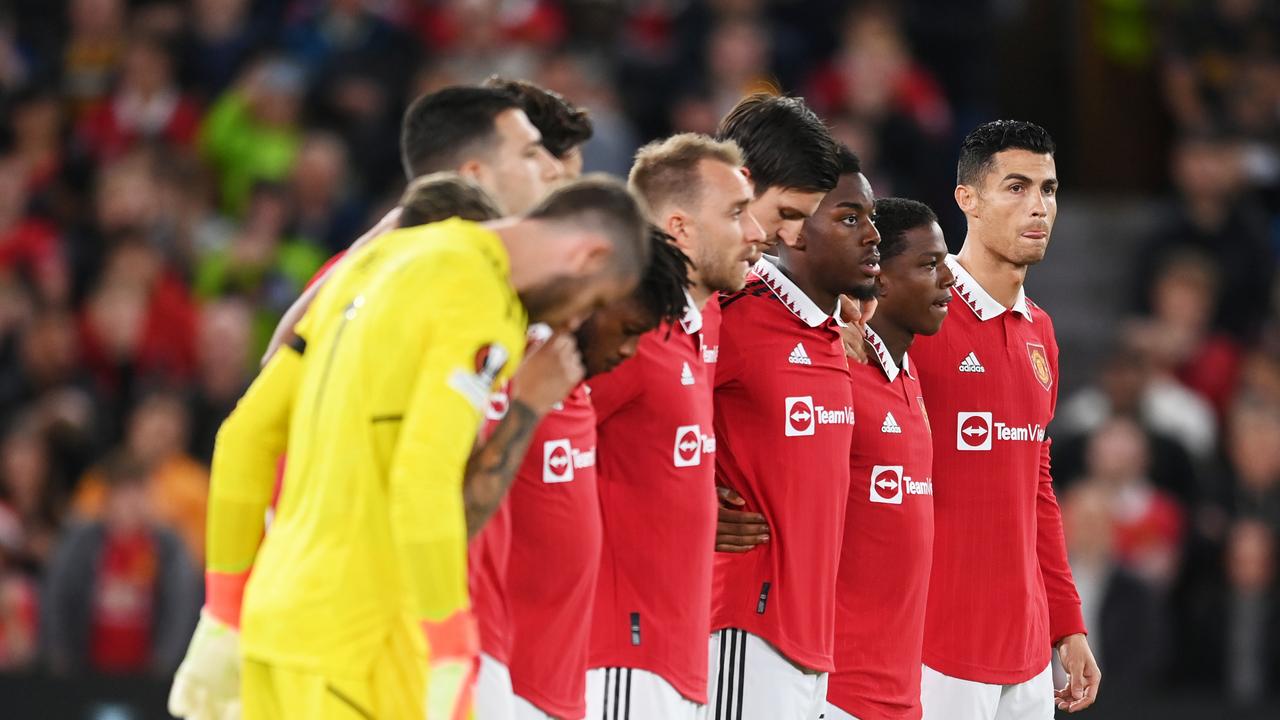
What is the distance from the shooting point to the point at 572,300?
454cm

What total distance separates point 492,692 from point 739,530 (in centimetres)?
125

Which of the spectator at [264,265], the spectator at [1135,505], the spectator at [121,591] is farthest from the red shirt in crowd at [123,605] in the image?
the spectator at [1135,505]

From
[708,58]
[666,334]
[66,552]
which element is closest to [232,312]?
[66,552]

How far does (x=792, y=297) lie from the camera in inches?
249

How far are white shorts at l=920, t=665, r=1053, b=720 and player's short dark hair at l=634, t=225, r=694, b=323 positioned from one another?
203cm

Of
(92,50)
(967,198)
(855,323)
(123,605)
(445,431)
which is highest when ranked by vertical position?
(92,50)

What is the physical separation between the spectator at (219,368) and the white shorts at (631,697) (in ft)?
20.5

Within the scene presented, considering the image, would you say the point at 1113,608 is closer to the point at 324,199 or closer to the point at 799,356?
the point at 799,356

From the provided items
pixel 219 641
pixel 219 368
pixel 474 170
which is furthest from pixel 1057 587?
pixel 219 368

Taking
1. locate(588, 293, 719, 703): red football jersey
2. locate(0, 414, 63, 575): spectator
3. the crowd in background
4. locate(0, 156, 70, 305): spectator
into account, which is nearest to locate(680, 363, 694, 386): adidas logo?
locate(588, 293, 719, 703): red football jersey

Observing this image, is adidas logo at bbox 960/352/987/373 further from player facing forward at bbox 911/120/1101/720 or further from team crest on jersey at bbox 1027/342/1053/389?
team crest on jersey at bbox 1027/342/1053/389

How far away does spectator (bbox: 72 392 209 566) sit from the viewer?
443 inches

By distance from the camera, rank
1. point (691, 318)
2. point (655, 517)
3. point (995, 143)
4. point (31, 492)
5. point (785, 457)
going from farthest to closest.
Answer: point (31, 492) → point (995, 143) → point (785, 457) → point (691, 318) → point (655, 517)

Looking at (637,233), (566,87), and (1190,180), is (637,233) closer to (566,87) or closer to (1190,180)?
(566,87)
